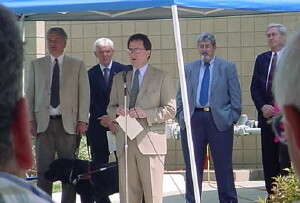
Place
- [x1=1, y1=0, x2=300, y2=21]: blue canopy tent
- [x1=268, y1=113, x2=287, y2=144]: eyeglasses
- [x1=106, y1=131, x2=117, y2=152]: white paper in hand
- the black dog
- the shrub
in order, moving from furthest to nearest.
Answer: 1. [x1=106, y1=131, x2=117, y2=152]: white paper in hand
2. the black dog
3. [x1=1, y1=0, x2=300, y2=21]: blue canopy tent
4. the shrub
5. [x1=268, y1=113, x2=287, y2=144]: eyeglasses

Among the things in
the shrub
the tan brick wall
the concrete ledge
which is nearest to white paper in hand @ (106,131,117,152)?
the shrub

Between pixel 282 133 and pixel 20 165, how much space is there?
586 millimetres

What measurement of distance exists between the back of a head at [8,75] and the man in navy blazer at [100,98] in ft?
24.3

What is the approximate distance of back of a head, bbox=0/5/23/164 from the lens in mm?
1714

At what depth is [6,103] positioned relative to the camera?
1.73 metres

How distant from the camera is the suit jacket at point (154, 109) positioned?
7965 millimetres

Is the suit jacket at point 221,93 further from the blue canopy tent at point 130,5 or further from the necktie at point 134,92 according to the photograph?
the blue canopy tent at point 130,5

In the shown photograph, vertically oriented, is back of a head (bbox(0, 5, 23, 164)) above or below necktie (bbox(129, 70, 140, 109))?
above

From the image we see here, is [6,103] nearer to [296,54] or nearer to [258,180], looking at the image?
[296,54]

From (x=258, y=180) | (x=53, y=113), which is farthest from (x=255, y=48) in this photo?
(x=53, y=113)

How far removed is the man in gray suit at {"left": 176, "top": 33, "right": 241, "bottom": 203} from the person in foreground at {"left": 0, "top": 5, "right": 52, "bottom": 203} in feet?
22.2

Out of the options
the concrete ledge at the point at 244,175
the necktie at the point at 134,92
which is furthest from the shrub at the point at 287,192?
the concrete ledge at the point at 244,175

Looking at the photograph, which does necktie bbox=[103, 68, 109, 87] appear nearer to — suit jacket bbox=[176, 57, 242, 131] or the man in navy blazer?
the man in navy blazer

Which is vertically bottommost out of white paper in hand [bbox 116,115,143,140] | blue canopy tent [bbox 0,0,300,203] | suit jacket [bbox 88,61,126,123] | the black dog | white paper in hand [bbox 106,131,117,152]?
the black dog
